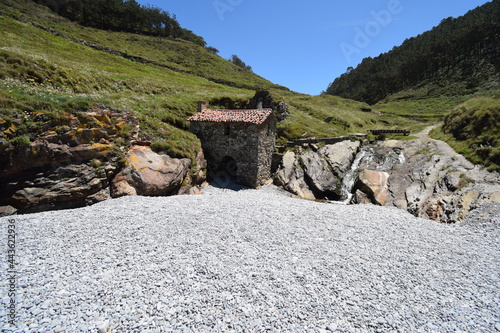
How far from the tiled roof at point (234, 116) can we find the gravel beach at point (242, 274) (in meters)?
12.8

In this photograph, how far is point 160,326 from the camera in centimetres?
647

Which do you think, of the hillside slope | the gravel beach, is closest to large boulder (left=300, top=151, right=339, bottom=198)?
the gravel beach

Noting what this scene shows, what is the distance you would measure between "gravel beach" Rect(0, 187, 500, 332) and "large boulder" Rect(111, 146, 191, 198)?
2363mm

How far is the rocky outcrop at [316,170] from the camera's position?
23219mm

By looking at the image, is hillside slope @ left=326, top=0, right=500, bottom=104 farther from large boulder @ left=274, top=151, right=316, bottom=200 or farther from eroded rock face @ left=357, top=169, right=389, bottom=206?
large boulder @ left=274, top=151, right=316, bottom=200

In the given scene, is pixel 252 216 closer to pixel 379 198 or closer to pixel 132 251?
pixel 132 251

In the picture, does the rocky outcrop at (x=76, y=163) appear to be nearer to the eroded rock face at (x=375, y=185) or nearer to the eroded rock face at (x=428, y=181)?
the eroded rock face at (x=375, y=185)

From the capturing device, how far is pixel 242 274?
866 centimetres

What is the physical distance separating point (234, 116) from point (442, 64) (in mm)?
122752

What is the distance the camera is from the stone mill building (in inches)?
941

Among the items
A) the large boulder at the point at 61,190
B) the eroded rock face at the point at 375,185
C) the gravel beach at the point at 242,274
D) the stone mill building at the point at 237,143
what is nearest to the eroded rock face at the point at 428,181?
the eroded rock face at the point at 375,185

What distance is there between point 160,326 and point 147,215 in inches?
274

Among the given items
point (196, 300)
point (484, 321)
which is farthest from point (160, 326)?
point (484, 321)

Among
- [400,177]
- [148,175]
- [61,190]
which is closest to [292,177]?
[400,177]
